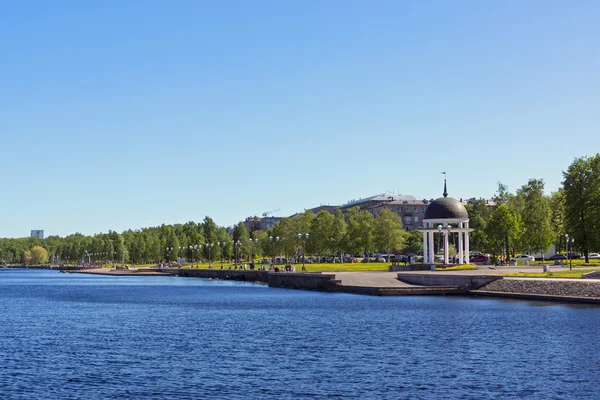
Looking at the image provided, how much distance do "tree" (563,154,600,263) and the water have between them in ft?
136

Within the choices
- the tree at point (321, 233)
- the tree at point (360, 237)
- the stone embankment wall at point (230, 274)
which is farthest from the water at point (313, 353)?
the tree at point (321, 233)

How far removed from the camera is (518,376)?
34.1m

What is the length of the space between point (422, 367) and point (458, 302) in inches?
1398

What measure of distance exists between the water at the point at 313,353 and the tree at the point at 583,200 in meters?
41.5

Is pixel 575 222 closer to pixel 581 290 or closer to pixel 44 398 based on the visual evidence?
pixel 581 290

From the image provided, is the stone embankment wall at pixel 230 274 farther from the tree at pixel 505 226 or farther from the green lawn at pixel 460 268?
the tree at pixel 505 226

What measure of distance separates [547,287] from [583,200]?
42.4 meters

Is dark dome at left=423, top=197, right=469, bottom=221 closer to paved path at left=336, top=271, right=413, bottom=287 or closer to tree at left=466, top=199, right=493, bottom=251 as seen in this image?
paved path at left=336, top=271, right=413, bottom=287

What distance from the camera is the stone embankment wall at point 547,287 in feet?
217

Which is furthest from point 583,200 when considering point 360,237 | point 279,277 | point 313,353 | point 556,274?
point 313,353

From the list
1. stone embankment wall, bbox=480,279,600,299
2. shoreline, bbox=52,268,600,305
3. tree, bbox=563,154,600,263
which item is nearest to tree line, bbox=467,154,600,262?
tree, bbox=563,154,600,263

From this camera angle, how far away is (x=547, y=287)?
230 ft

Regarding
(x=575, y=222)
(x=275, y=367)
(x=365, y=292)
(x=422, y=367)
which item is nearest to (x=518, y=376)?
(x=422, y=367)

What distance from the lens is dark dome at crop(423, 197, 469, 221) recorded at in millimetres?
104250
